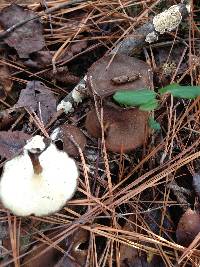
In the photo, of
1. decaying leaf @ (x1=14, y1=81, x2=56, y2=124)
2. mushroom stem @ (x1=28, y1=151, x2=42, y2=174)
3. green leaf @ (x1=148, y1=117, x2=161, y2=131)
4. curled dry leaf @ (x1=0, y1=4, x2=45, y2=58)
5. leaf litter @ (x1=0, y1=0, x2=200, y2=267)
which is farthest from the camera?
curled dry leaf @ (x1=0, y1=4, x2=45, y2=58)

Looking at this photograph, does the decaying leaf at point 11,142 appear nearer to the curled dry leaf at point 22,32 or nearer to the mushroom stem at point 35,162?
the mushroom stem at point 35,162

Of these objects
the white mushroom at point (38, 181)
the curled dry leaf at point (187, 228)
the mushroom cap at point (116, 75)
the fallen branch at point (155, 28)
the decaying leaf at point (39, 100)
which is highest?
the fallen branch at point (155, 28)

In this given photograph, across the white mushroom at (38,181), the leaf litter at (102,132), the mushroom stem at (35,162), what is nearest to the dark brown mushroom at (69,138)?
the leaf litter at (102,132)

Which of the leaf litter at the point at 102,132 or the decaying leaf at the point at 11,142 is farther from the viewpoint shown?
the decaying leaf at the point at 11,142

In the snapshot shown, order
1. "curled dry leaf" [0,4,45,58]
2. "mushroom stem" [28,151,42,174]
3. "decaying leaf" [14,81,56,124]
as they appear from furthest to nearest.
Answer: "curled dry leaf" [0,4,45,58]
"decaying leaf" [14,81,56,124]
"mushroom stem" [28,151,42,174]

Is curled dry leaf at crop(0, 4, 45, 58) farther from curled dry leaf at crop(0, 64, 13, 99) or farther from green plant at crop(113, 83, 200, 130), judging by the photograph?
green plant at crop(113, 83, 200, 130)

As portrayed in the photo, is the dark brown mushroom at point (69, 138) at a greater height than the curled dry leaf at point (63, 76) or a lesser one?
lesser

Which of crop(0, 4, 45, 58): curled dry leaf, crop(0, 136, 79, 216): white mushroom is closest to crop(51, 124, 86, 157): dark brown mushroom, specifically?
crop(0, 136, 79, 216): white mushroom
